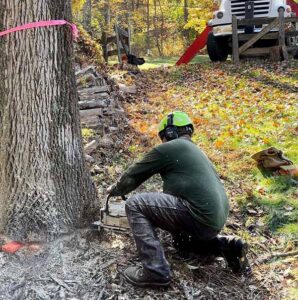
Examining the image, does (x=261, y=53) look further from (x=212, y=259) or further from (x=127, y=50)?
(x=212, y=259)

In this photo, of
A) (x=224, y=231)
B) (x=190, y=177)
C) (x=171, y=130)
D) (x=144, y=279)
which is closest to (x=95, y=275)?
(x=144, y=279)

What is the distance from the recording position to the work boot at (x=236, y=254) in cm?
374

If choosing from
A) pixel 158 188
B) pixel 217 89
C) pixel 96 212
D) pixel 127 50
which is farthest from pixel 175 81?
pixel 96 212

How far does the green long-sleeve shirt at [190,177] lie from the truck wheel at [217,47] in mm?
10925

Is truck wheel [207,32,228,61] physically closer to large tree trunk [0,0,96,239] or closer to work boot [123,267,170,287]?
large tree trunk [0,0,96,239]

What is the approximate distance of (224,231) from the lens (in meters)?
4.55

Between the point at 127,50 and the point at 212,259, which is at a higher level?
the point at 127,50

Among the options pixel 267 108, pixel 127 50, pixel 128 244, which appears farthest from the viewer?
pixel 127 50

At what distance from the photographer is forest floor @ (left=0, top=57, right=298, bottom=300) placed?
11.5 feet

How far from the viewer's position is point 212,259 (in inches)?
157

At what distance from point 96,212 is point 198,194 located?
1108mm

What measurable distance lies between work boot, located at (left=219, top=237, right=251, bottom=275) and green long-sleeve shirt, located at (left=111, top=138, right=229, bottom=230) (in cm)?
23

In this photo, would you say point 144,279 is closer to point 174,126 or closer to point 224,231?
point 174,126

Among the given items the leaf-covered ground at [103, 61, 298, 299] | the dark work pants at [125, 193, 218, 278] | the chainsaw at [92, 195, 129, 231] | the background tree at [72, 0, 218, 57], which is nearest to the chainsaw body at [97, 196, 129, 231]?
the chainsaw at [92, 195, 129, 231]
